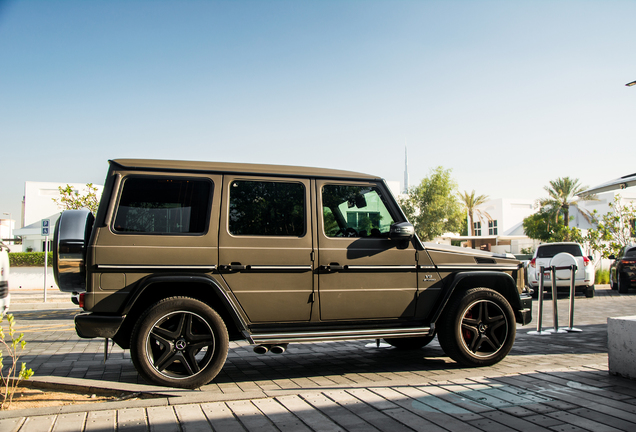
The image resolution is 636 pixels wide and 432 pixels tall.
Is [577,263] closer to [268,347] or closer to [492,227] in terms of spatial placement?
[268,347]

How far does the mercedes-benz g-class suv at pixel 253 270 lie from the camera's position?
174 inches

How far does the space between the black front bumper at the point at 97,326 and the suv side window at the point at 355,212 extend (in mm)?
2180

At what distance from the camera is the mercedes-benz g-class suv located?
442 cm

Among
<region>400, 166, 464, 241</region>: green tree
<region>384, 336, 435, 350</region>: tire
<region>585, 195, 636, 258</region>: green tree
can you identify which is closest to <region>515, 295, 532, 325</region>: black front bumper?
<region>384, 336, 435, 350</region>: tire

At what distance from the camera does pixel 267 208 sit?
4.89 meters

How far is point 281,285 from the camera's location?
4730 mm

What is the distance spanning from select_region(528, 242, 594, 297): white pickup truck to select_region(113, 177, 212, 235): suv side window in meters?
13.5

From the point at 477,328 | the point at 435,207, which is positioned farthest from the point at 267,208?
the point at 435,207

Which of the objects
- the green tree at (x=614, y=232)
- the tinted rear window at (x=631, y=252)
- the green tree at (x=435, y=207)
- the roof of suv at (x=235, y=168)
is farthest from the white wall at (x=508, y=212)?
the roof of suv at (x=235, y=168)

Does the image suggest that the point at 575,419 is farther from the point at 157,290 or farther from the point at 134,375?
the point at 134,375

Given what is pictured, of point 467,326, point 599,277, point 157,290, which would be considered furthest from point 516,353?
point 599,277

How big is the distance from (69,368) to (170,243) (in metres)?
2.22

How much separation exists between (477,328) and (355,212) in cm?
185

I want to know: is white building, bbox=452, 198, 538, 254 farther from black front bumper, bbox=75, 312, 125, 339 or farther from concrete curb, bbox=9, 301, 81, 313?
black front bumper, bbox=75, 312, 125, 339
